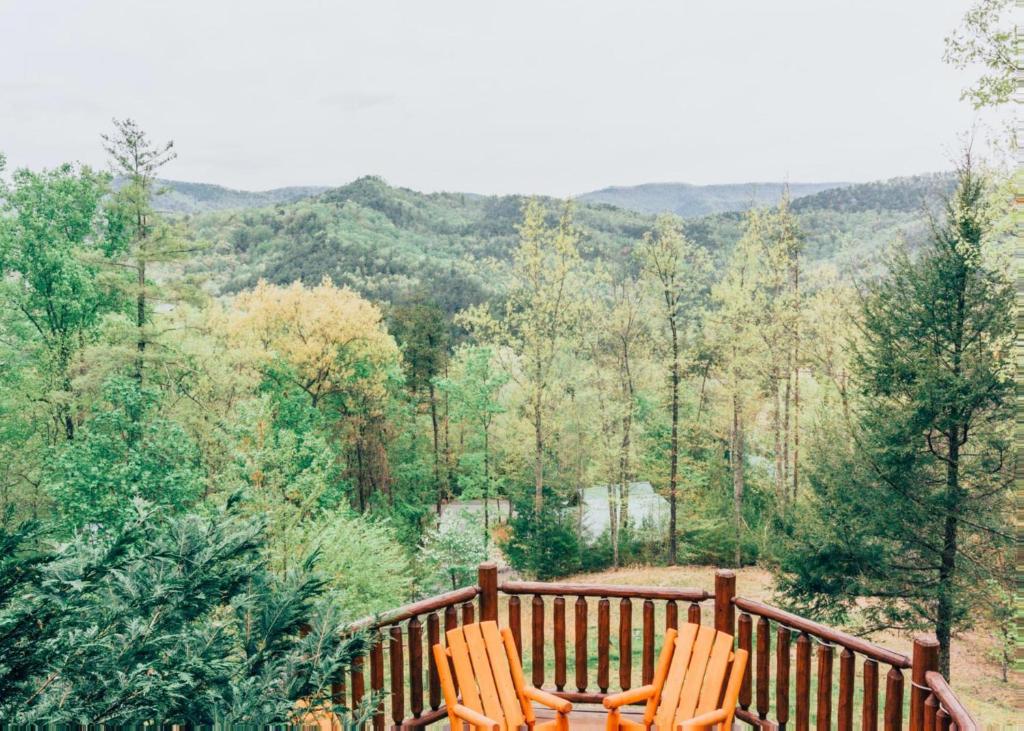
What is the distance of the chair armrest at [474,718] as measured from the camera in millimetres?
3160

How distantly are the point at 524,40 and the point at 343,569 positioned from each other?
12.9 metres

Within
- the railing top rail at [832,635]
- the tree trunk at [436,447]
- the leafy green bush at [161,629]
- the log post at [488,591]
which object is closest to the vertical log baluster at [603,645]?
the log post at [488,591]

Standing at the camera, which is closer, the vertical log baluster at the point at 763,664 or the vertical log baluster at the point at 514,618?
A: the vertical log baluster at the point at 763,664

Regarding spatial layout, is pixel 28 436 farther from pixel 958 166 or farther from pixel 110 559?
pixel 958 166

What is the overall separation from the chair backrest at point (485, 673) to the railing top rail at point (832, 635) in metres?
1.19

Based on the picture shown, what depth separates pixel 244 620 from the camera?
8.29ft

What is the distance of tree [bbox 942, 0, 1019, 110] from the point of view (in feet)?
25.7

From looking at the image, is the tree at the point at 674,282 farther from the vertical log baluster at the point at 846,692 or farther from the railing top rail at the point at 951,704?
the railing top rail at the point at 951,704

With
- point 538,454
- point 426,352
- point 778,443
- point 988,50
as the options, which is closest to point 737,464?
point 778,443

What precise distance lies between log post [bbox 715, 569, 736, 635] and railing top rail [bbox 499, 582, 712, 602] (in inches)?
3.4

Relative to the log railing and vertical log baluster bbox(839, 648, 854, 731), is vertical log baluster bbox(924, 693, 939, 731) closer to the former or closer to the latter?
the log railing

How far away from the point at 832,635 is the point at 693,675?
64 centimetres

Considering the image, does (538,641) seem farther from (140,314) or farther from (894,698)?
(140,314)

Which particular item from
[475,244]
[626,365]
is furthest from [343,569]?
[475,244]
